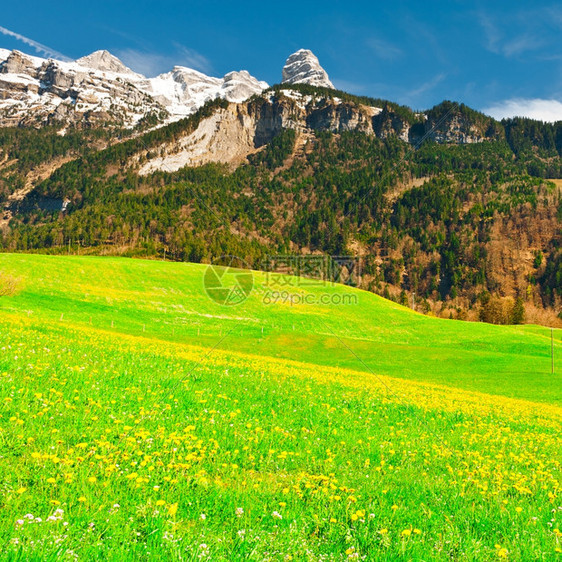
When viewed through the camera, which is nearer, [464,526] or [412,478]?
[464,526]

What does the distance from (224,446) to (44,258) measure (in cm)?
9458

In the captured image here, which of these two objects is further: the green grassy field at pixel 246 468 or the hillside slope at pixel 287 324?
the hillside slope at pixel 287 324

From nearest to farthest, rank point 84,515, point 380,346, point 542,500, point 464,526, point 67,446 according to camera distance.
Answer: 1. point 84,515
2. point 464,526
3. point 67,446
4. point 542,500
5. point 380,346

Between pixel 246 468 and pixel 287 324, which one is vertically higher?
pixel 246 468

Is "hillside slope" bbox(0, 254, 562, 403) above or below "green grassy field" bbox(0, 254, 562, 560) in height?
below

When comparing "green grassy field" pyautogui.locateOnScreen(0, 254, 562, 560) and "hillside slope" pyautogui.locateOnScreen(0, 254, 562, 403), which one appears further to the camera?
"hillside slope" pyautogui.locateOnScreen(0, 254, 562, 403)

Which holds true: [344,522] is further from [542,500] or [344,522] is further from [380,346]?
[380,346]

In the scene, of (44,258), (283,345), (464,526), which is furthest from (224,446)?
(44,258)

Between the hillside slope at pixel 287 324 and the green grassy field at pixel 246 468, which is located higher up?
the green grassy field at pixel 246 468

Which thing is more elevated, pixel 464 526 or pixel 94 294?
pixel 464 526

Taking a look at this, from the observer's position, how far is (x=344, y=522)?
5.57 m

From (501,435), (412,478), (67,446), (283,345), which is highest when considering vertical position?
(67,446)

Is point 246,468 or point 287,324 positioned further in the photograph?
point 287,324

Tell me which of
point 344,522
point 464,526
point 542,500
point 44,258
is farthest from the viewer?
point 44,258
